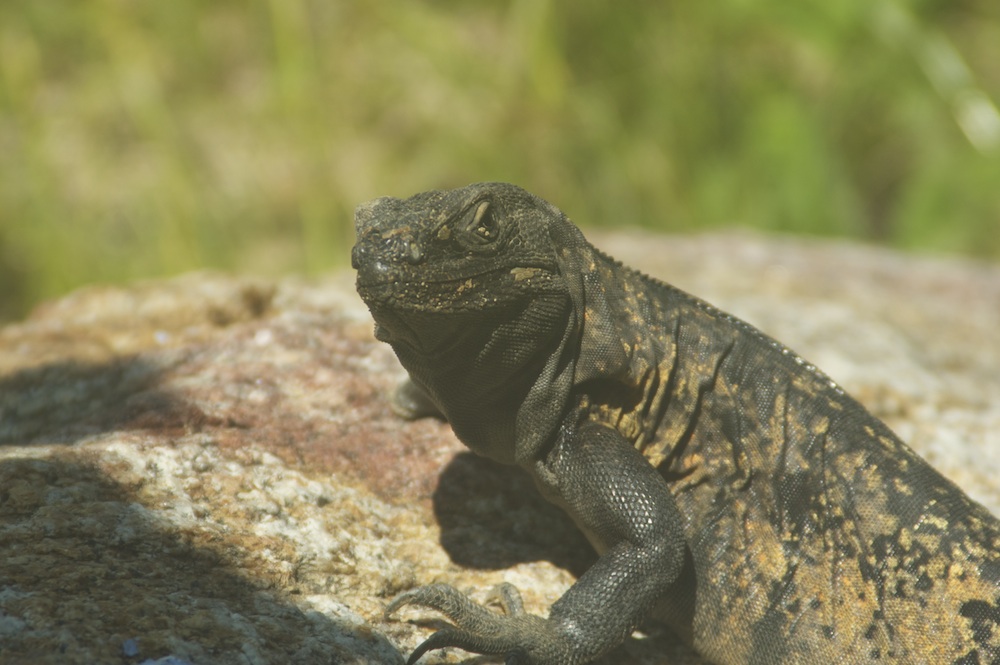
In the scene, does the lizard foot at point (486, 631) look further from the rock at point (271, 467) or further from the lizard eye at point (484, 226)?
the lizard eye at point (484, 226)

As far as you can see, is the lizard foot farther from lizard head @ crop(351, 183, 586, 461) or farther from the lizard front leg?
lizard head @ crop(351, 183, 586, 461)

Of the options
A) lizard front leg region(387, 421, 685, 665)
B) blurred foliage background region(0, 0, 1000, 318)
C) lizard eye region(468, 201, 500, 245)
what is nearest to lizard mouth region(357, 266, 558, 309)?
lizard eye region(468, 201, 500, 245)

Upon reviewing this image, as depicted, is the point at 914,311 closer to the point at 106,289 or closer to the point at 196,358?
the point at 196,358

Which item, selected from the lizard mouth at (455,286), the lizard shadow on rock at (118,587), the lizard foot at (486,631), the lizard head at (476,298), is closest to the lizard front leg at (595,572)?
the lizard foot at (486,631)

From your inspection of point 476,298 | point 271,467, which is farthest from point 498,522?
point 476,298

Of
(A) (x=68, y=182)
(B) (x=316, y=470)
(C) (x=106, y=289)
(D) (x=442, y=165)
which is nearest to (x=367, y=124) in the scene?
(D) (x=442, y=165)

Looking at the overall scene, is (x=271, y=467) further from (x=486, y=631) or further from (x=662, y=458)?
(x=662, y=458)
